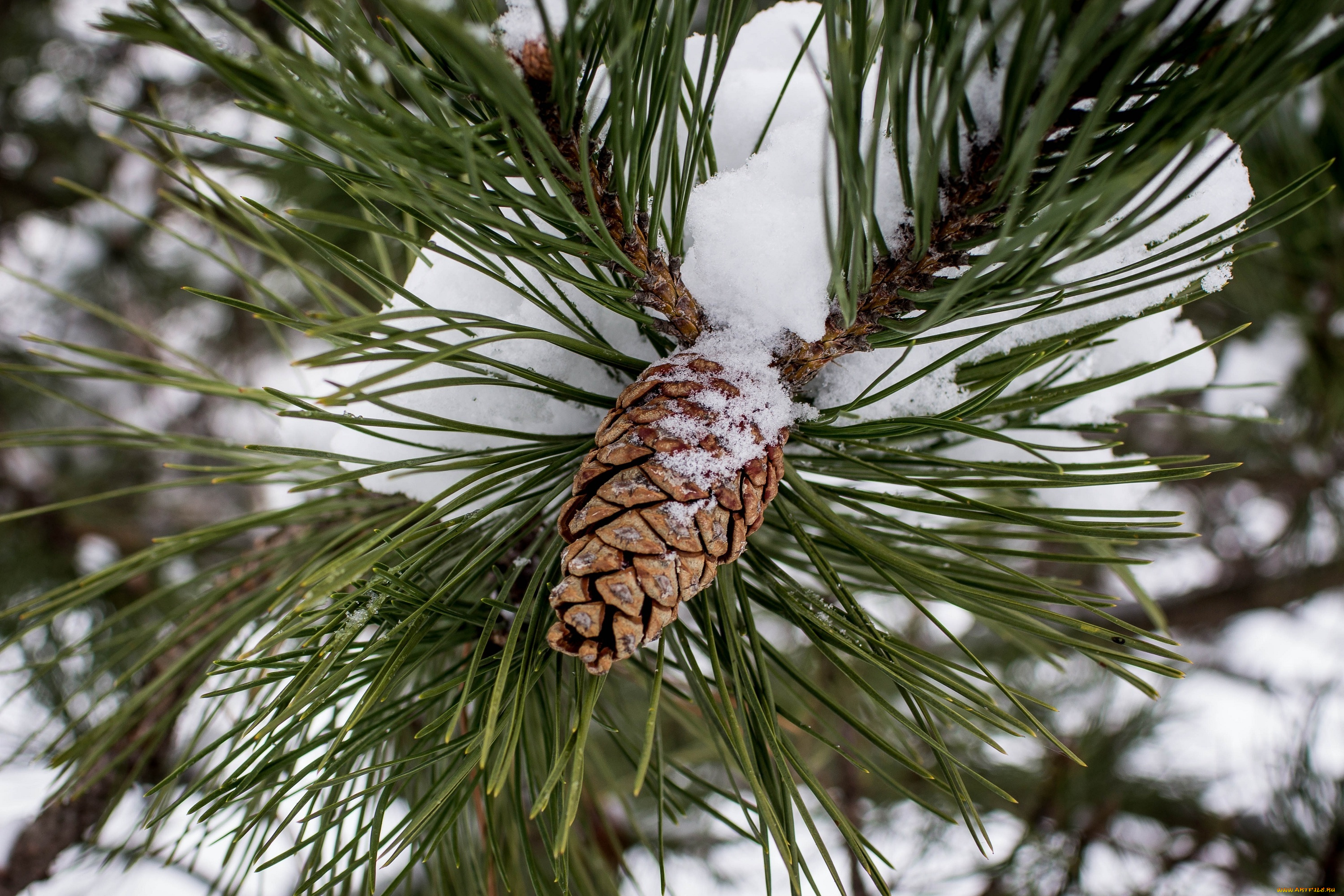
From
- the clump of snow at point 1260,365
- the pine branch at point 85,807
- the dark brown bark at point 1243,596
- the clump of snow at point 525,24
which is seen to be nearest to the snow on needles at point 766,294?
the clump of snow at point 525,24

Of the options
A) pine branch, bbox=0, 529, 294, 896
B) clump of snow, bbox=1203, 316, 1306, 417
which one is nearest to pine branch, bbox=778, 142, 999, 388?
pine branch, bbox=0, 529, 294, 896

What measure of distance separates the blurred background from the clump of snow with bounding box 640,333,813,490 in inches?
12.9

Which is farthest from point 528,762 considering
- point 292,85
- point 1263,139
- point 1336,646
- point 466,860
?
point 1336,646

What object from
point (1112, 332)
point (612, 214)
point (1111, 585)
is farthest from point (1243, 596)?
point (612, 214)

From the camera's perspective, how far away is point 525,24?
0.33 metres

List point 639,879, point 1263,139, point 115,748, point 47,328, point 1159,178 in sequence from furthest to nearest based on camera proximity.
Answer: point 47,328
point 639,879
point 1263,139
point 115,748
point 1159,178

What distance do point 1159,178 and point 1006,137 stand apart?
0.23 metres

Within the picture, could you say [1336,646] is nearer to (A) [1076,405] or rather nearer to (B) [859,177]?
(A) [1076,405]

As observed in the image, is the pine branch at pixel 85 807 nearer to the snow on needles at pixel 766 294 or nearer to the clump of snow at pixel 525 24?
the snow on needles at pixel 766 294

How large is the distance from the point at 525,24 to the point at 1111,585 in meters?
1.91

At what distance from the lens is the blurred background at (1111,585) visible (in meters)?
1.05

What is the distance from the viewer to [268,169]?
0.96 meters

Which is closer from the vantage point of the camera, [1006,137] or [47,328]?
[1006,137]

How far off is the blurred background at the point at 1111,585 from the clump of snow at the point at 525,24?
1.47 feet
